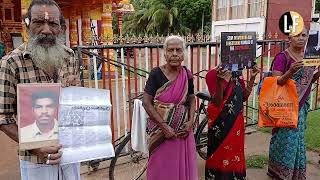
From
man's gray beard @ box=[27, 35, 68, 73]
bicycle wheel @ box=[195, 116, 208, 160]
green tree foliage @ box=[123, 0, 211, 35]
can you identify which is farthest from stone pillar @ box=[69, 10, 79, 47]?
green tree foliage @ box=[123, 0, 211, 35]

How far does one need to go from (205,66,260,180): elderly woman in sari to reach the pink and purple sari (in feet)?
1.02

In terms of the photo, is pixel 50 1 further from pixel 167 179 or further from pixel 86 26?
pixel 86 26

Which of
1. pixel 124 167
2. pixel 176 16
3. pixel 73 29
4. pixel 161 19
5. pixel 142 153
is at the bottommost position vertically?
pixel 124 167

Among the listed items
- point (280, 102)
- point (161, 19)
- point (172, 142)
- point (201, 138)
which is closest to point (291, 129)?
point (280, 102)

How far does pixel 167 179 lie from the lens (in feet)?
8.48

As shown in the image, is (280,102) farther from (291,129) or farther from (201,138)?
(201,138)

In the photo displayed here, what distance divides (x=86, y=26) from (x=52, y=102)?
10.8 m

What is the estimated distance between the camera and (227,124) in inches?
111

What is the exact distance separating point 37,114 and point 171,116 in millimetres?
1235

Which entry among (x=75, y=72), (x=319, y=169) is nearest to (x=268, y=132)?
(x=319, y=169)

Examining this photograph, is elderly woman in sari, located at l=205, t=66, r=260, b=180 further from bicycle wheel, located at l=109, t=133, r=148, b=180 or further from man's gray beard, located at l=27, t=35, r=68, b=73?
man's gray beard, located at l=27, t=35, r=68, b=73

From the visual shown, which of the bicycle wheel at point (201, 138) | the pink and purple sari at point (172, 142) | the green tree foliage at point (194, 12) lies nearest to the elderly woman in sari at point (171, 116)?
the pink and purple sari at point (172, 142)

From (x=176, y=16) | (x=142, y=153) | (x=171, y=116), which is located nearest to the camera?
(x=171, y=116)

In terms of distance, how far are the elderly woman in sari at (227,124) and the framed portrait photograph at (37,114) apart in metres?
1.51
